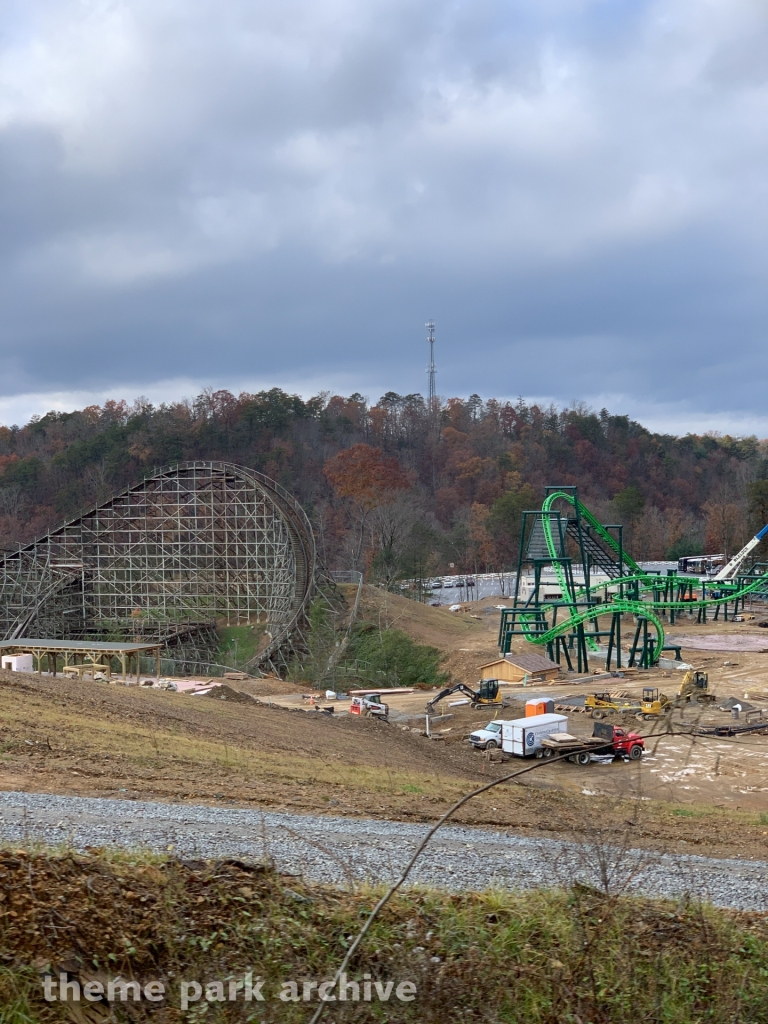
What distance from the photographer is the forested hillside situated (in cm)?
6638

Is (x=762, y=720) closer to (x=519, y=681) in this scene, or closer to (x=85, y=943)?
(x=519, y=681)

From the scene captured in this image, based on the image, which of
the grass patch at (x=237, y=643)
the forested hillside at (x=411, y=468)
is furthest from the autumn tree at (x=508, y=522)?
the grass patch at (x=237, y=643)

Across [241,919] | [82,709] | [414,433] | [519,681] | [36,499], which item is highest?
[414,433]

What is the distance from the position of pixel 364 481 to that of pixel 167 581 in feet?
101

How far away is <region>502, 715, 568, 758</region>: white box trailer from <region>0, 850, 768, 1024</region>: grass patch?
41.1 feet

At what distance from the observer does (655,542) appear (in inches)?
2997

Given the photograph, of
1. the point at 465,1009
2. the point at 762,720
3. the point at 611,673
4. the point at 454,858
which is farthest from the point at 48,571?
the point at 465,1009

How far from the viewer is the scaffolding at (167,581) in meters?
35.4

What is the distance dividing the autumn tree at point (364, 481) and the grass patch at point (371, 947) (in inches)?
2250

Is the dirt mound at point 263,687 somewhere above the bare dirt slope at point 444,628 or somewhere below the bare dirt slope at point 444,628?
below

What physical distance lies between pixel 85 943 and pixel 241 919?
67 centimetres

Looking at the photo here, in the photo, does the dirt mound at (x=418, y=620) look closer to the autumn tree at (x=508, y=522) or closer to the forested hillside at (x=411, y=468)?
the forested hillside at (x=411, y=468)

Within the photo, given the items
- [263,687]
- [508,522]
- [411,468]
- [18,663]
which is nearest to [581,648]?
[263,687]

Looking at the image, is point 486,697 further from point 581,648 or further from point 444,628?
point 444,628
